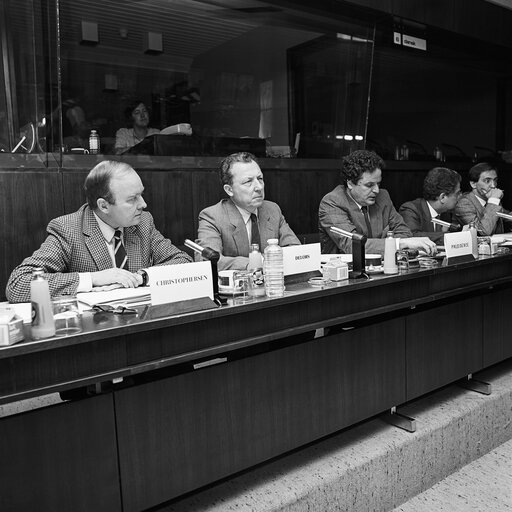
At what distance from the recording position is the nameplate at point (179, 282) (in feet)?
4.36

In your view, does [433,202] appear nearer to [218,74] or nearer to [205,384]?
[218,74]

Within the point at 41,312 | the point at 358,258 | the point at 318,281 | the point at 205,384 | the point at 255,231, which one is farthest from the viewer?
the point at 255,231

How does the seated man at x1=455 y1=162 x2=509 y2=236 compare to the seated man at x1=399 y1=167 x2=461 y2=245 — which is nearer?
the seated man at x1=399 y1=167 x2=461 y2=245

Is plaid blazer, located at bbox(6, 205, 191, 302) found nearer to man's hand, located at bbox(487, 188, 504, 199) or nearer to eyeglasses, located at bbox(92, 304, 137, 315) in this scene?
eyeglasses, located at bbox(92, 304, 137, 315)

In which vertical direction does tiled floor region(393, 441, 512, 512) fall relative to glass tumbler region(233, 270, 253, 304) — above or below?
below

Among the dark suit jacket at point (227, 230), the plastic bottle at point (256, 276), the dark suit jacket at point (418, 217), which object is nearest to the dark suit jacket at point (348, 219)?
Answer: the dark suit jacket at point (418, 217)

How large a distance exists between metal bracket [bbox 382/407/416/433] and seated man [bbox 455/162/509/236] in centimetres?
177

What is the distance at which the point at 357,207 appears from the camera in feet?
9.03

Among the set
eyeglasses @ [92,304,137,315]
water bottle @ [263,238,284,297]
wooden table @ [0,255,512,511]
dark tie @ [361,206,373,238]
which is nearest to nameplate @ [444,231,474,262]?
wooden table @ [0,255,512,511]

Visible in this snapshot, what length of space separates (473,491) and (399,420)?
0.34 meters

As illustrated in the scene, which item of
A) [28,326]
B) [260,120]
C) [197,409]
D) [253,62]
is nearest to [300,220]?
[260,120]

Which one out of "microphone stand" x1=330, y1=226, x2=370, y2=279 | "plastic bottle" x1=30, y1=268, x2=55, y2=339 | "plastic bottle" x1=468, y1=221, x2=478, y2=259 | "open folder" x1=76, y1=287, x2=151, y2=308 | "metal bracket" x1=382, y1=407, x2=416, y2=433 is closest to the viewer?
"plastic bottle" x1=30, y1=268, x2=55, y2=339

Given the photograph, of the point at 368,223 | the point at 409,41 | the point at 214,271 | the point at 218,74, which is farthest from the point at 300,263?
the point at 409,41

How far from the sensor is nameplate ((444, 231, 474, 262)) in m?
2.12
